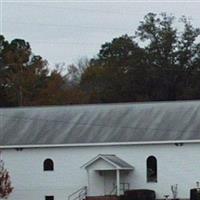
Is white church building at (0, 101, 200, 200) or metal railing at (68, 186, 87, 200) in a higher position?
white church building at (0, 101, 200, 200)

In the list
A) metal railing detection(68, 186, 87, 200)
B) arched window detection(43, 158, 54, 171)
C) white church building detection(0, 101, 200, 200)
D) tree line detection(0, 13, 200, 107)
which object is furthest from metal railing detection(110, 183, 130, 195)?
tree line detection(0, 13, 200, 107)

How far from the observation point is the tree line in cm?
9044

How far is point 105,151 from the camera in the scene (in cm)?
6109

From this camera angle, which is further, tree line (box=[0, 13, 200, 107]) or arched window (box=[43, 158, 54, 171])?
tree line (box=[0, 13, 200, 107])

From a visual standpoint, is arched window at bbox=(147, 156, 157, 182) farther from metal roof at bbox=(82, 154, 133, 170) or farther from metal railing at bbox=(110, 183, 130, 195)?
metal railing at bbox=(110, 183, 130, 195)

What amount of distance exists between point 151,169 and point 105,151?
3282mm

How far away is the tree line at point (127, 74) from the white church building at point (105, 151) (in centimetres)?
2465

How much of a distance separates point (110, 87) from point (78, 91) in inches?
378

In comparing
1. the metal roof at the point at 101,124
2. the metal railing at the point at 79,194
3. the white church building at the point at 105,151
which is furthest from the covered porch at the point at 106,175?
the metal roof at the point at 101,124

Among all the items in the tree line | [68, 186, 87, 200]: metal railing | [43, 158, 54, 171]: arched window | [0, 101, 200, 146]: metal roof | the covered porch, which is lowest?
[68, 186, 87, 200]: metal railing

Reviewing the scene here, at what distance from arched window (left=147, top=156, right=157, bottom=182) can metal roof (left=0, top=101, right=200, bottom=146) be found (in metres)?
1.36

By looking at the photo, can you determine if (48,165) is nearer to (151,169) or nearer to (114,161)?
(114,161)

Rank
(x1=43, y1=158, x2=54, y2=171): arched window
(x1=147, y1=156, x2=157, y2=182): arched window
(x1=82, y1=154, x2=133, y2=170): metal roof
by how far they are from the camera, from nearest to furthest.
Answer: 1. (x1=82, y1=154, x2=133, y2=170): metal roof
2. (x1=147, y1=156, x2=157, y2=182): arched window
3. (x1=43, y1=158, x2=54, y2=171): arched window

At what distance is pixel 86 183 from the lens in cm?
6119
